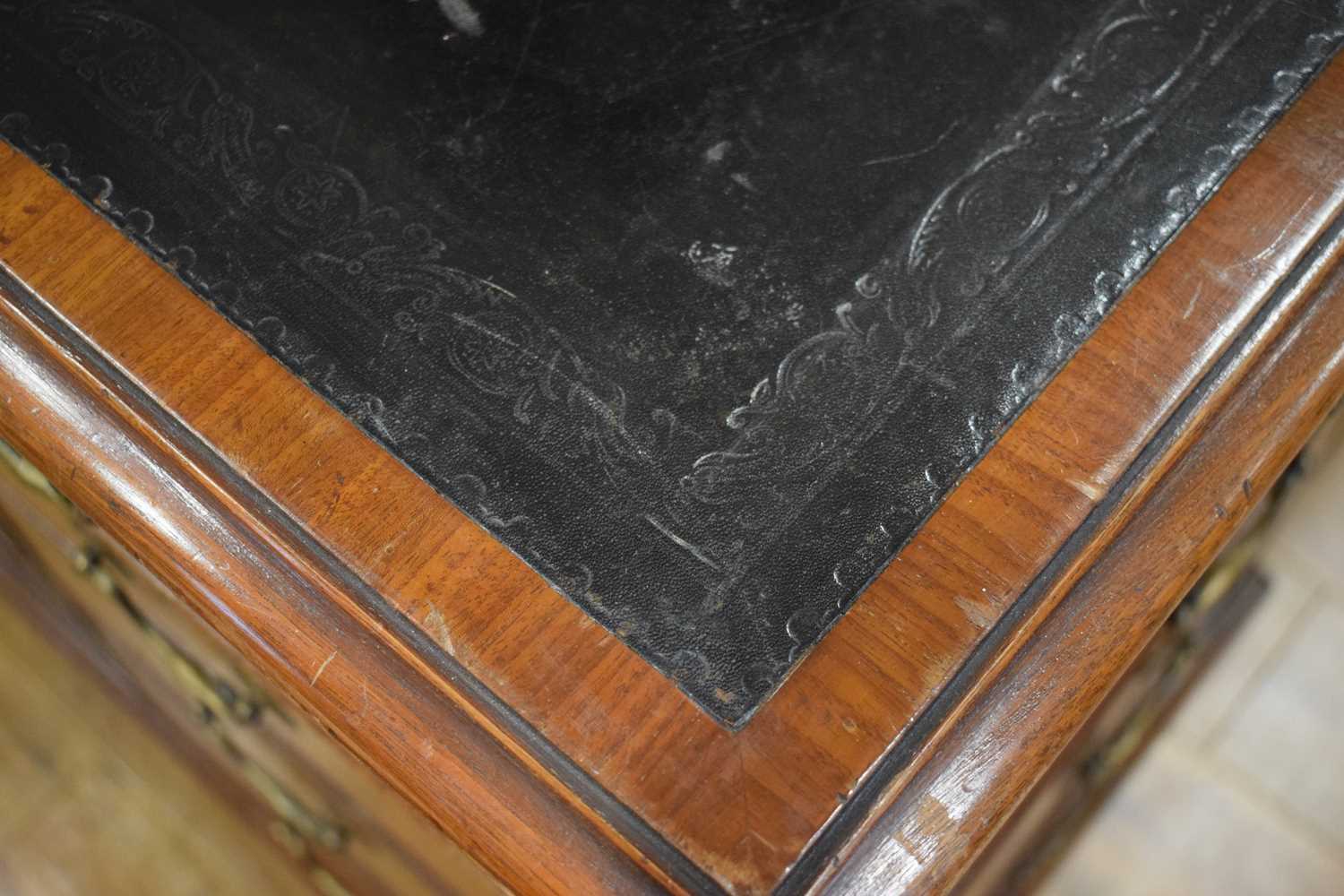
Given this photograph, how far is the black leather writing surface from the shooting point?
0.93 m

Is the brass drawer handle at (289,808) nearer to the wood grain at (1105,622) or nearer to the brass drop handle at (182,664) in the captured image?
the brass drop handle at (182,664)

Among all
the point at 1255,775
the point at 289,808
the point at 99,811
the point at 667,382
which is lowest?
the point at 99,811

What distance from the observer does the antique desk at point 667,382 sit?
0.87m

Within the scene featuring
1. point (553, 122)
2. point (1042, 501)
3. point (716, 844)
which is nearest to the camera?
point (716, 844)

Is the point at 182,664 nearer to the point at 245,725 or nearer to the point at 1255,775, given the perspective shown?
the point at 245,725

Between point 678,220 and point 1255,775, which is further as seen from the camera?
point 1255,775

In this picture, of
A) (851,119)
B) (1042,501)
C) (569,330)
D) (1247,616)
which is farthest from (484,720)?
(1247,616)

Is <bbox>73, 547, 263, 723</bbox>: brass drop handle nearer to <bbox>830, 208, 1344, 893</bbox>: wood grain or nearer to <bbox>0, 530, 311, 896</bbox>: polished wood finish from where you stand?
<bbox>0, 530, 311, 896</bbox>: polished wood finish

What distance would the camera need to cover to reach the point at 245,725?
119cm

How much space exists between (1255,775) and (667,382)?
0.98m

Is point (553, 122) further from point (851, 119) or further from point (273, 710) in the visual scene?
point (273, 710)

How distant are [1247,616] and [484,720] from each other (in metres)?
1.04

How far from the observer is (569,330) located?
0.98 meters

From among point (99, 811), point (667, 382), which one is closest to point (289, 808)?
point (99, 811)
